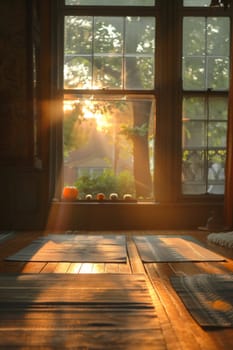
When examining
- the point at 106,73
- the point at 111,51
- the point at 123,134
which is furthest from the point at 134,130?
the point at 111,51

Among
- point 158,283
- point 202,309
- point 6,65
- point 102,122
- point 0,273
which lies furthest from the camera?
point 102,122

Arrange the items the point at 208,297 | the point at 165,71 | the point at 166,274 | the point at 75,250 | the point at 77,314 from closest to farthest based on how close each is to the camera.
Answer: the point at 77,314 → the point at 208,297 → the point at 166,274 → the point at 75,250 → the point at 165,71

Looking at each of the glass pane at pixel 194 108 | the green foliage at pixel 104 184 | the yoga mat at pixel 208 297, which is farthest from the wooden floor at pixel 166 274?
the green foliage at pixel 104 184

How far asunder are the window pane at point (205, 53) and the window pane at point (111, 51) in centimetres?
41

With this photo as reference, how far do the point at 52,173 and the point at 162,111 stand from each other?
1424mm

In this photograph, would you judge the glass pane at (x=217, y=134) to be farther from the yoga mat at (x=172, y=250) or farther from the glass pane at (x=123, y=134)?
the yoga mat at (x=172, y=250)

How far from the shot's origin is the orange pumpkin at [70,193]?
5.69 m

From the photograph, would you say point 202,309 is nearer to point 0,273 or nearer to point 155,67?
point 0,273

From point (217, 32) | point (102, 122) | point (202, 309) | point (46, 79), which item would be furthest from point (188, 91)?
point (202, 309)

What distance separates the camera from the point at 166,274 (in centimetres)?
253

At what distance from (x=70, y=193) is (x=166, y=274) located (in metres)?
3.28

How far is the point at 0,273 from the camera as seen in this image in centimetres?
247

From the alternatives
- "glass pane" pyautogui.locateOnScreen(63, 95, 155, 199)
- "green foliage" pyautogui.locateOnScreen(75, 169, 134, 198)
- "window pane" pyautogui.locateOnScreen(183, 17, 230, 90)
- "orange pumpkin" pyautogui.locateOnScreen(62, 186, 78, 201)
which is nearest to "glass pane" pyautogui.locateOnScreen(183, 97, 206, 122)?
"window pane" pyautogui.locateOnScreen(183, 17, 230, 90)

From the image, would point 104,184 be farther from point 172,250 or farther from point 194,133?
point 172,250
